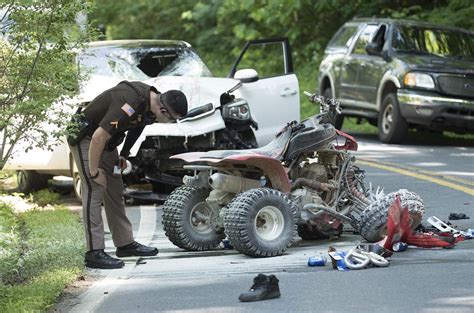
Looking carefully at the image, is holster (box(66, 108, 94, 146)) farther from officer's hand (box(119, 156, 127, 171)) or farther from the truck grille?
the truck grille

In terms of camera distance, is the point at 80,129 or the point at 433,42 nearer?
the point at 80,129

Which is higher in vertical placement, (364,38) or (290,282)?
(364,38)

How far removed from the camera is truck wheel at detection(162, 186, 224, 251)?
923cm

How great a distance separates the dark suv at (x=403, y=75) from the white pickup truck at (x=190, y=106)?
4860mm

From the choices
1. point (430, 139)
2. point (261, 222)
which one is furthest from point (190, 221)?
point (430, 139)

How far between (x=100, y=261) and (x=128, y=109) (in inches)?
46.7

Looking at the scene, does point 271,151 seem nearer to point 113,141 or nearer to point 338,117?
point 113,141

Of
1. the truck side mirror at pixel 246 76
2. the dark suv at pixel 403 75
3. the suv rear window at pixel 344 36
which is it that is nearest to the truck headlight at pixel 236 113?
the truck side mirror at pixel 246 76

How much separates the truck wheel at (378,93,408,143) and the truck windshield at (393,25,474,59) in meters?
0.89

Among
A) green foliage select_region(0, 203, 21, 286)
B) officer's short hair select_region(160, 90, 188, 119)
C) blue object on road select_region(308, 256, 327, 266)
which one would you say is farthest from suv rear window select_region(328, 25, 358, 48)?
green foliage select_region(0, 203, 21, 286)

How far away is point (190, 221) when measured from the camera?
30.5 feet

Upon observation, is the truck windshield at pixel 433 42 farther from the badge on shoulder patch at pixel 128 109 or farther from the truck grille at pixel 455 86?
the badge on shoulder patch at pixel 128 109

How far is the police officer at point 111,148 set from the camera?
856 centimetres

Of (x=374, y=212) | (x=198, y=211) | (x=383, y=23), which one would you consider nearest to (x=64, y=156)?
(x=198, y=211)
